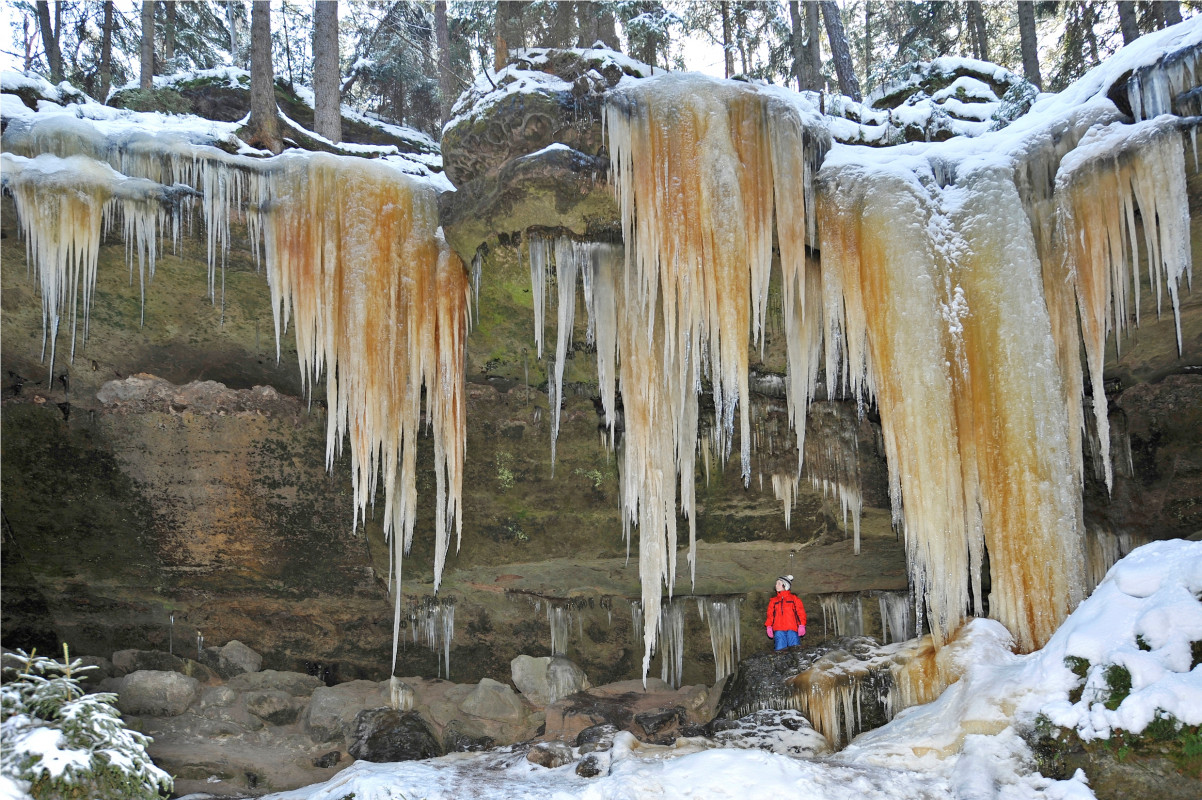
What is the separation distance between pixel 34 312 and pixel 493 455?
4536mm

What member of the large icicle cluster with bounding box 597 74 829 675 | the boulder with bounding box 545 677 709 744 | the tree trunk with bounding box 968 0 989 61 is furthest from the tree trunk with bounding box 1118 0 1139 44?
the boulder with bounding box 545 677 709 744

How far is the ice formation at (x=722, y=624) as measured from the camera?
33.2ft

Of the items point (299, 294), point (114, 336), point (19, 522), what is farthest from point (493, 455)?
point (19, 522)

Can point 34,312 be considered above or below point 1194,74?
below

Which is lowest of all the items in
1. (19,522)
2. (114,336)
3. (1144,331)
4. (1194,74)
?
(19,522)

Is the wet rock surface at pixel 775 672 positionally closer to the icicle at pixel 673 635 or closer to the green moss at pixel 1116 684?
the icicle at pixel 673 635

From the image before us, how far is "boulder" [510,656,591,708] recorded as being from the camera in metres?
9.83

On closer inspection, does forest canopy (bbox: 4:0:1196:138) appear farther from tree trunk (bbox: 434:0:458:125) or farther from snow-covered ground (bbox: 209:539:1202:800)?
snow-covered ground (bbox: 209:539:1202:800)

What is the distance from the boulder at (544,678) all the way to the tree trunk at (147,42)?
10324mm

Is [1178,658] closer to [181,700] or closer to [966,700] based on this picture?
[966,700]

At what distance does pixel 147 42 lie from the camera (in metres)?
12.6

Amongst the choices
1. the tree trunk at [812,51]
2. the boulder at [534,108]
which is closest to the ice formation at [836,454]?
the boulder at [534,108]

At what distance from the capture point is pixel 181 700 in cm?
874

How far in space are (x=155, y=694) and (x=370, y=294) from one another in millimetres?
5240
